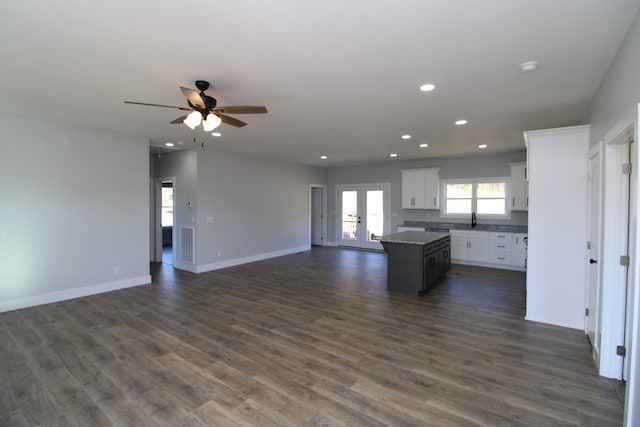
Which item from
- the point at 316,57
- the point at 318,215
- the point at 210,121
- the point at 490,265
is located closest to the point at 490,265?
the point at 490,265

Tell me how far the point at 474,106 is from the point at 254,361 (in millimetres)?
3733

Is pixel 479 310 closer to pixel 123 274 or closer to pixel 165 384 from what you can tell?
pixel 165 384

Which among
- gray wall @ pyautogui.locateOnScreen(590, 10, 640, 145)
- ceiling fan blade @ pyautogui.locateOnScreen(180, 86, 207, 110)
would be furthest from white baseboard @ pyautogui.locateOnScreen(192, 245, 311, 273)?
gray wall @ pyautogui.locateOnScreen(590, 10, 640, 145)

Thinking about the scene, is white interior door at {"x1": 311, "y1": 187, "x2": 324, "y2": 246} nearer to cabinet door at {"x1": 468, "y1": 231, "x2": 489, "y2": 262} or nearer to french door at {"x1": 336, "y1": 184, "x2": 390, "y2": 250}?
french door at {"x1": 336, "y1": 184, "x2": 390, "y2": 250}

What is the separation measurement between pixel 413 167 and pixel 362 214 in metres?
2.16

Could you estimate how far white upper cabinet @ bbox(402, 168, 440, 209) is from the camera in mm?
8031

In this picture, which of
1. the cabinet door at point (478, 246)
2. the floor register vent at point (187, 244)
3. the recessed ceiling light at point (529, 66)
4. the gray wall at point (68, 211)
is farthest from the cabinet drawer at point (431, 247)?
the gray wall at point (68, 211)

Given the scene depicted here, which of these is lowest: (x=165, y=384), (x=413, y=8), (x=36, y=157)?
(x=165, y=384)

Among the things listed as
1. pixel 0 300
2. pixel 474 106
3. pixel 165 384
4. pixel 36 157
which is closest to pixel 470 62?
pixel 474 106

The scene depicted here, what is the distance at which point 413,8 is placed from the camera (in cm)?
187

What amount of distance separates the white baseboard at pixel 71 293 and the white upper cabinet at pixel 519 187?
25.5 ft

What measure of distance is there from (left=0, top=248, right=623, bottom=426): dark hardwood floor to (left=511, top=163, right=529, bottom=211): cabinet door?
2.66 metres

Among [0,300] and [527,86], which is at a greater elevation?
[527,86]

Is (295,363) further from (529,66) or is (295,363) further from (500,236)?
(500,236)
